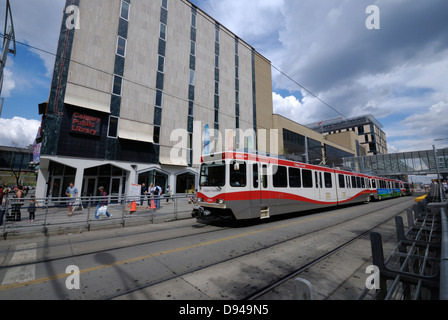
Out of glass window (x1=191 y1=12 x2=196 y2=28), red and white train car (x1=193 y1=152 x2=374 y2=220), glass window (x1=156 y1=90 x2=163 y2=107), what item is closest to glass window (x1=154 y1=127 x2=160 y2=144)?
glass window (x1=156 y1=90 x2=163 y2=107)

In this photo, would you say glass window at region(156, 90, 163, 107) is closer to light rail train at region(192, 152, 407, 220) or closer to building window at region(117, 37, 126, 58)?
building window at region(117, 37, 126, 58)

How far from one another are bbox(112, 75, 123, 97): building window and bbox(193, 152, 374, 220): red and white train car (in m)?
14.2

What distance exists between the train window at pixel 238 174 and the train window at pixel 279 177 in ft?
6.07

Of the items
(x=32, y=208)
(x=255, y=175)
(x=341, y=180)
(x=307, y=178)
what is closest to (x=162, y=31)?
(x=32, y=208)

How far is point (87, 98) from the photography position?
16.6 m

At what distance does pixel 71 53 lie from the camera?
16156 mm

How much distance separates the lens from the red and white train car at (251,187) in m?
8.00

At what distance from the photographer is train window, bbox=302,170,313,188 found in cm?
1127

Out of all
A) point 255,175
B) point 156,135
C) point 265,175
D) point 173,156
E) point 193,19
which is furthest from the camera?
point 193,19

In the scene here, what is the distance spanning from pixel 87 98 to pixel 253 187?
16347 mm

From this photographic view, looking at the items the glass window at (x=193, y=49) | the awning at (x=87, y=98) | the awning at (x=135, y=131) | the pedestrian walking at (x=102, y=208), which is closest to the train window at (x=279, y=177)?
the pedestrian walking at (x=102, y=208)

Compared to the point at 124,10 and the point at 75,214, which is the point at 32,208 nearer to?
the point at 75,214

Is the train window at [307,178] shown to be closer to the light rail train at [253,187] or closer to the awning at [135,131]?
the light rail train at [253,187]

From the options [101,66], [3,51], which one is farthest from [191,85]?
[3,51]
